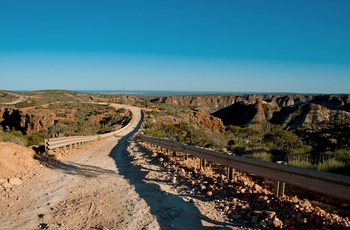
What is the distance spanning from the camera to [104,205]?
18.4ft

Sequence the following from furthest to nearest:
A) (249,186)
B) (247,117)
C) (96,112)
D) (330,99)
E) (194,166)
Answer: (330,99), (247,117), (96,112), (194,166), (249,186)

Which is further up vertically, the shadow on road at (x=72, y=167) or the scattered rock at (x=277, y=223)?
the scattered rock at (x=277, y=223)

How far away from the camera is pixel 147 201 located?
5785 mm

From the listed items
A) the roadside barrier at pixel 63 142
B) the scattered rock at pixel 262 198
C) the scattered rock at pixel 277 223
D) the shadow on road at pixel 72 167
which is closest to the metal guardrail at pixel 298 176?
the scattered rock at pixel 262 198

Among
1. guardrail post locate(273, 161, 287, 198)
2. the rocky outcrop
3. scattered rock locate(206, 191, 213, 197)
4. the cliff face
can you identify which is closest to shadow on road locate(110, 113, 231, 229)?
scattered rock locate(206, 191, 213, 197)

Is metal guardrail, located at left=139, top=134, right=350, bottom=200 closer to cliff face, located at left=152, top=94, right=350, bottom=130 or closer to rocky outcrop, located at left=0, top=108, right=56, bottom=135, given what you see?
rocky outcrop, located at left=0, top=108, right=56, bottom=135

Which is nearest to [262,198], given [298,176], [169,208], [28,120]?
[298,176]

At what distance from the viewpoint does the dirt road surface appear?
475cm

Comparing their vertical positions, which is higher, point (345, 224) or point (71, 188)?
point (345, 224)

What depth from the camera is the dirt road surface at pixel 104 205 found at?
4750 mm

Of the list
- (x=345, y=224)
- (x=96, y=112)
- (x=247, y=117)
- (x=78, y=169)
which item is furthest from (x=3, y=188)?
(x=247, y=117)

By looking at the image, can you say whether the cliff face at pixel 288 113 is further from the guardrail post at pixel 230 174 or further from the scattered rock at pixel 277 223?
the scattered rock at pixel 277 223

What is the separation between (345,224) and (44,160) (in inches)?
371

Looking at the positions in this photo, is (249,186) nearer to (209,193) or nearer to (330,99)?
(209,193)
